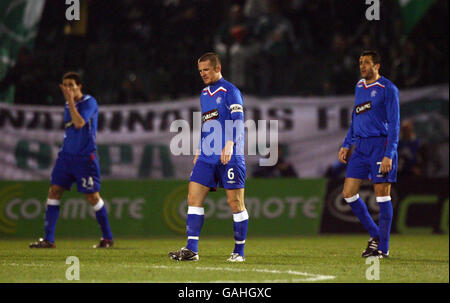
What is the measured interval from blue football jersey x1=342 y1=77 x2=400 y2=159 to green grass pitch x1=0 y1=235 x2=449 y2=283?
1354 mm

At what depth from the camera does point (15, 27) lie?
48.3 feet

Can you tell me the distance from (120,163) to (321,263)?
6.28 meters

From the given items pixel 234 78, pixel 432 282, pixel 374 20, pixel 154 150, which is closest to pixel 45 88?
pixel 154 150

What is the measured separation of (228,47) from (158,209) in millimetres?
3534

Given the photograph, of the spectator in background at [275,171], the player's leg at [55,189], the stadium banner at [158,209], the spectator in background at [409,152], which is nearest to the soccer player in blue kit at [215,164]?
the player's leg at [55,189]

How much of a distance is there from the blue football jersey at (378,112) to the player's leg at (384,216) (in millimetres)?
419

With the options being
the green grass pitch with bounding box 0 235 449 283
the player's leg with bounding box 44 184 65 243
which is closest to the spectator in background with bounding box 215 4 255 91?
the green grass pitch with bounding box 0 235 449 283

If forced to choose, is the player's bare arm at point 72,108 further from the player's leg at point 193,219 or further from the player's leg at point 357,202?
the player's leg at point 357,202

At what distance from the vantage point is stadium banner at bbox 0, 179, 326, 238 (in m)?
12.7

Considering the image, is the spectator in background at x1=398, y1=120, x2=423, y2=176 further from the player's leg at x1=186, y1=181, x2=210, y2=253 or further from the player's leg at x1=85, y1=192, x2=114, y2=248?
the player's leg at x1=186, y1=181, x2=210, y2=253

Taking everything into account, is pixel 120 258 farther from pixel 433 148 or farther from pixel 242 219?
pixel 433 148

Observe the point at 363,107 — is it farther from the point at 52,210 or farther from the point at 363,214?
the point at 52,210

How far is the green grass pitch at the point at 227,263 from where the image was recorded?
6.64 meters

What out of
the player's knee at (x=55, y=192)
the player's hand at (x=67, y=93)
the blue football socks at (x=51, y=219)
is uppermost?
the player's hand at (x=67, y=93)
